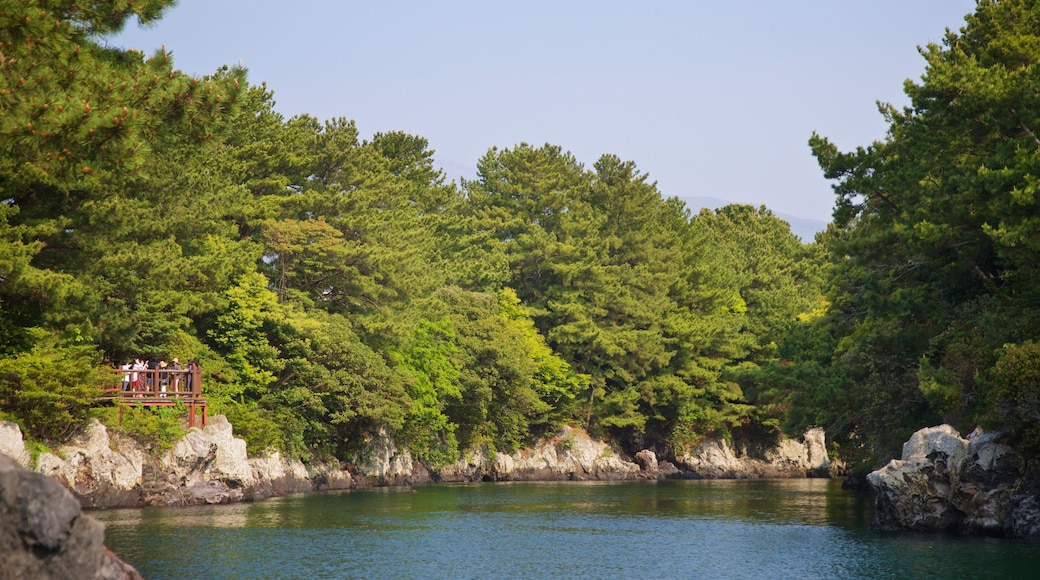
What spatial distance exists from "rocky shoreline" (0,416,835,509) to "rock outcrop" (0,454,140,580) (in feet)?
48.8

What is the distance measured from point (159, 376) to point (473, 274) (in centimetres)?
2905

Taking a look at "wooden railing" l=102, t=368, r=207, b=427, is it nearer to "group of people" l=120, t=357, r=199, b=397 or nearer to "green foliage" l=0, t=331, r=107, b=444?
"group of people" l=120, t=357, r=199, b=397

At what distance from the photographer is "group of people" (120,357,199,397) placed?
127 feet

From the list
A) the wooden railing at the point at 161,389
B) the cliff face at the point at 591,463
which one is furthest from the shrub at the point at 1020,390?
the cliff face at the point at 591,463

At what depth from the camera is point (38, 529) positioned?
40.9ft

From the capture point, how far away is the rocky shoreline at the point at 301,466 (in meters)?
34.5

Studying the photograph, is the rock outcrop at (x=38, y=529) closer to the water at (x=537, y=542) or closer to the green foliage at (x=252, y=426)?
the water at (x=537, y=542)

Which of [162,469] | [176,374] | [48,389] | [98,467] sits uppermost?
[176,374]

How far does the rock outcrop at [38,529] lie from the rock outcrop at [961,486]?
2214 cm

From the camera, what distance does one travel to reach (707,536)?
31.7m

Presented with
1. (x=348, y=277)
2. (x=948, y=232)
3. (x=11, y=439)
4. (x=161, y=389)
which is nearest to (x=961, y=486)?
(x=948, y=232)

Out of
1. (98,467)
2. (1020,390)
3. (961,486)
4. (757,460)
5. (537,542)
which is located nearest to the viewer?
(1020,390)

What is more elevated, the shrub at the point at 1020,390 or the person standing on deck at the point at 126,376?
the person standing on deck at the point at 126,376

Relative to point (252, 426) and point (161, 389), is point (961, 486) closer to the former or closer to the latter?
point (161, 389)
